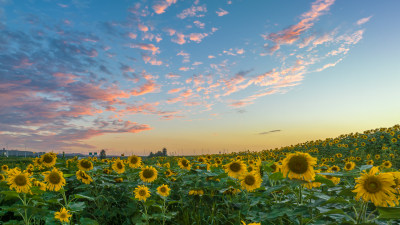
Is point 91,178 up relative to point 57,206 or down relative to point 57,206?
up

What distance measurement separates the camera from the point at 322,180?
3.17 m

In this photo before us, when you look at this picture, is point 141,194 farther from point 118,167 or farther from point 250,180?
point 118,167

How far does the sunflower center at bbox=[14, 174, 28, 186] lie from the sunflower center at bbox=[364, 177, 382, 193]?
5.25m

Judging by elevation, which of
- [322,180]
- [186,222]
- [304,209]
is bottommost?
[186,222]

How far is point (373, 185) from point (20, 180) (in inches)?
211

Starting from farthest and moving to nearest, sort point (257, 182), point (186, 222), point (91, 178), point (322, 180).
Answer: point (91, 178) < point (186, 222) < point (257, 182) < point (322, 180)

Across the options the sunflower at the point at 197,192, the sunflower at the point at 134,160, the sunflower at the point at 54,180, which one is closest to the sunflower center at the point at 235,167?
the sunflower at the point at 197,192

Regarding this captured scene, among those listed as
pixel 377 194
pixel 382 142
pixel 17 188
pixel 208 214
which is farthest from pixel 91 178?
pixel 382 142

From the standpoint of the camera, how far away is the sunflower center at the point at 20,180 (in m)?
4.61

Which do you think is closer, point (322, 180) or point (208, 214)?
point (322, 180)

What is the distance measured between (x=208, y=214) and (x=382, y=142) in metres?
19.3

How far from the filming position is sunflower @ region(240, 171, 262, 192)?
5008mm

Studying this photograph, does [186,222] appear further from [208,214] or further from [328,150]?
[328,150]

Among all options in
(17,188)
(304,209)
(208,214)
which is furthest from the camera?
(208,214)
